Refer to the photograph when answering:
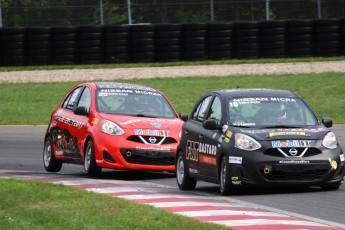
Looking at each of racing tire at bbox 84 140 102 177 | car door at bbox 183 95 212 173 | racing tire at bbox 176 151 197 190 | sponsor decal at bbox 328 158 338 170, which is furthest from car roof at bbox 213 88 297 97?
racing tire at bbox 84 140 102 177

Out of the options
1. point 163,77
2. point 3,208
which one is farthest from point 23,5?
point 3,208

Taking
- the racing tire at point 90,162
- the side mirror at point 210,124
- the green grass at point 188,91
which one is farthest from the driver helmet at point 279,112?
the green grass at point 188,91

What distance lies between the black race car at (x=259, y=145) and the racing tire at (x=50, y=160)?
13.2 feet

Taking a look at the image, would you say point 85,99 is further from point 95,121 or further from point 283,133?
point 283,133

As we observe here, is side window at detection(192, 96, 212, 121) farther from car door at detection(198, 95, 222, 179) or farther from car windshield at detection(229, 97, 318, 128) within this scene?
car windshield at detection(229, 97, 318, 128)

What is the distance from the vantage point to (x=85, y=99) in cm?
1819

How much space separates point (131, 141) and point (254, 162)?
3.72 meters

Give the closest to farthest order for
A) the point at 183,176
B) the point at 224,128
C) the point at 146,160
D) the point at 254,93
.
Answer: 1. the point at 224,128
2. the point at 254,93
3. the point at 183,176
4. the point at 146,160

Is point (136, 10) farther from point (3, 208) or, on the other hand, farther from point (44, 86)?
point (3, 208)

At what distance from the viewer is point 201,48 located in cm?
3628

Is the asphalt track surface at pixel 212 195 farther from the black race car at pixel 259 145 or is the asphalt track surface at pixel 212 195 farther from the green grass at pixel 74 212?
Result: the green grass at pixel 74 212

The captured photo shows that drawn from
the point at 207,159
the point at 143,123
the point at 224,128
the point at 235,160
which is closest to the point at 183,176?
the point at 207,159

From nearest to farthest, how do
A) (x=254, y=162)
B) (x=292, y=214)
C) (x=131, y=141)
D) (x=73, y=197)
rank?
1. (x=292, y=214)
2. (x=73, y=197)
3. (x=254, y=162)
4. (x=131, y=141)

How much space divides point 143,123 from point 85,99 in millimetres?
1462
